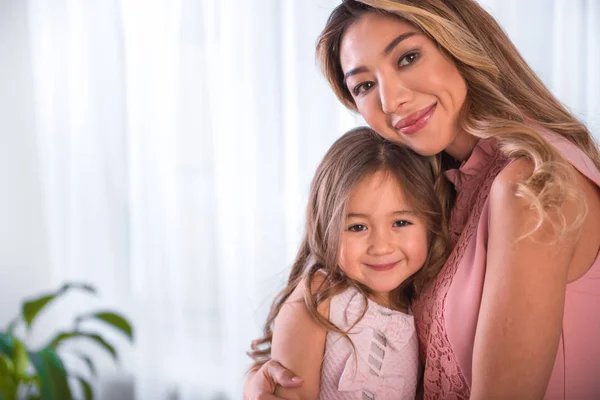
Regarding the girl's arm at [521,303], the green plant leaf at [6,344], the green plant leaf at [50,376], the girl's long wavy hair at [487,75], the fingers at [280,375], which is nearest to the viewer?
the girl's arm at [521,303]

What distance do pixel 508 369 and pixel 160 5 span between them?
2.17 meters

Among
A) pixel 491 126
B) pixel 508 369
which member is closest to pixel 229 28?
pixel 491 126

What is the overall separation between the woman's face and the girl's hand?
0.53 m

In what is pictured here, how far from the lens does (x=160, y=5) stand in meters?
2.78

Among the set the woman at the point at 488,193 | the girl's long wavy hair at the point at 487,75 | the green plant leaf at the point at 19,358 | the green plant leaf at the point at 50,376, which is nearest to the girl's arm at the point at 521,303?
the woman at the point at 488,193

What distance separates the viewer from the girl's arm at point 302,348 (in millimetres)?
1414

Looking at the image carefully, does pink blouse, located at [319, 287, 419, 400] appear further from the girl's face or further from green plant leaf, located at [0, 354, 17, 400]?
green plant leaf, located at [0, 354, 17, 400]

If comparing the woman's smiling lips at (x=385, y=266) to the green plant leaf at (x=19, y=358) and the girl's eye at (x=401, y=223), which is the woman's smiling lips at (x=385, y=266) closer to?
the girl's eye at (x=401, y=223)

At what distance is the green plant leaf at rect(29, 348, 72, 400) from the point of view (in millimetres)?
2111

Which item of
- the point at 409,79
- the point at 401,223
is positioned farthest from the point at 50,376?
the point at 409,79

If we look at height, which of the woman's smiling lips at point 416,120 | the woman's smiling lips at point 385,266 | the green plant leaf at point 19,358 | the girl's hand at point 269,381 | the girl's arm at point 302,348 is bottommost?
the green plant leaf at point 19,358

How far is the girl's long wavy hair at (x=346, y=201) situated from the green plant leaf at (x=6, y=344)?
4.13 feet

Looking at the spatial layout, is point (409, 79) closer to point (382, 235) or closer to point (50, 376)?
point (382, 235)

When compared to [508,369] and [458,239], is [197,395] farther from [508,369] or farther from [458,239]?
[508,369]
